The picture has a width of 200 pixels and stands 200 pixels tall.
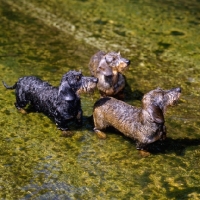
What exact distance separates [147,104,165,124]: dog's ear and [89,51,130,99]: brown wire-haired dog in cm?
109

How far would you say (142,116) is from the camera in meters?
4.82

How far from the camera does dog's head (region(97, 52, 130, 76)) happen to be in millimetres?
5734

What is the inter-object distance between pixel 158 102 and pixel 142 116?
20cm

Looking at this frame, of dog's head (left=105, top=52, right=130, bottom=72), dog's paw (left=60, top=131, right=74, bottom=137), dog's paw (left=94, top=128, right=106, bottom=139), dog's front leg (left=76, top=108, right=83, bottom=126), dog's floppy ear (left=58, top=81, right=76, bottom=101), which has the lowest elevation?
dog's paw (left=60, top=131, right=74, bottom=137)

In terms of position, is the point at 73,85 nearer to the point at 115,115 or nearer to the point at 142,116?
the point at 115,115

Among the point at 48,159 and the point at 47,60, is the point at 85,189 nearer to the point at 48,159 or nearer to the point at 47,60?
the point at 48,159

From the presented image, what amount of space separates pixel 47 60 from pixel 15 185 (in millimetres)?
2989

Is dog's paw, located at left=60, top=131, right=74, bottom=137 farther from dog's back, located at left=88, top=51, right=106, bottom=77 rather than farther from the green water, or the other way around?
dog's back, located at left=88, top=51, right=106, bottom=77

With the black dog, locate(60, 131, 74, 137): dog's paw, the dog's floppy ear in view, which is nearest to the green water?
locate(60, 131, 74, 137): dog's paw

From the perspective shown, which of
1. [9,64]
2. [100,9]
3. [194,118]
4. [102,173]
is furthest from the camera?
[100,9]

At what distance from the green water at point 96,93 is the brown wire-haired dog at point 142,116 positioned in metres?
0.18

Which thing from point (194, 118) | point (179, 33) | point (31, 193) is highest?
point (179, 33)

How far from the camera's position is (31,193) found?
432 cm

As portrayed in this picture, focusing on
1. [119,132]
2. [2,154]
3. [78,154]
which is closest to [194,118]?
[119,132]
